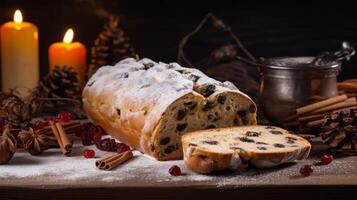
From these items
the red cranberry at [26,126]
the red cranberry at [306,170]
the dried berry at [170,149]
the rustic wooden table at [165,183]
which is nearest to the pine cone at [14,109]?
the red cranberry at [26,126]

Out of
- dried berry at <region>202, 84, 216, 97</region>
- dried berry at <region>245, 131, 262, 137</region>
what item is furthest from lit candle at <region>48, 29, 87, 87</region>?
dried berry at <region>245, 131, 262, 137</region>

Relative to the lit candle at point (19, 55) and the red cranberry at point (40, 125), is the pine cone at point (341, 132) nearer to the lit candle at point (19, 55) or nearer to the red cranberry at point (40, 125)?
the red cranberry at point (40, 125)

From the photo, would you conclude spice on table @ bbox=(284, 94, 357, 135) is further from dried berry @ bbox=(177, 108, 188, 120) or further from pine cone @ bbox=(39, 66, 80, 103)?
pine cone @ bbox=(39, 66, 80, 103)

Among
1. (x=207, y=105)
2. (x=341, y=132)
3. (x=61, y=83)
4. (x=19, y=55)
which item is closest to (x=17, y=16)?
(x=19, y=55)


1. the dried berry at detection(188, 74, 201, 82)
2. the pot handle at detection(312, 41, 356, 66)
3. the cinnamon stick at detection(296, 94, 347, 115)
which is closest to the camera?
the dried berry at detection(188, 74, 201, 82)

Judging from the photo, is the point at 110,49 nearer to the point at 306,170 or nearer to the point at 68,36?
the point at 68,36

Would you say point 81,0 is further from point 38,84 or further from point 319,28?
point 319,28

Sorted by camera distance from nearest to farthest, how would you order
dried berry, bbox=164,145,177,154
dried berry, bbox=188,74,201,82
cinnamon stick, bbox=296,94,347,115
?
dried berry, bbox=164,145,177,154
dried berry, bbox=188,74,201,82
cinnamon stick, bbox=296,94,347,115

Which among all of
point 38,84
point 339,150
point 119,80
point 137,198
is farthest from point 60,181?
point 38,84
